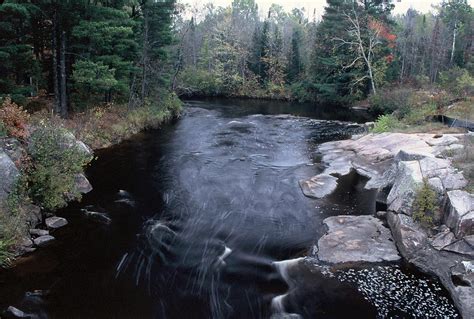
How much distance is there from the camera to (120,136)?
2158 centimetres

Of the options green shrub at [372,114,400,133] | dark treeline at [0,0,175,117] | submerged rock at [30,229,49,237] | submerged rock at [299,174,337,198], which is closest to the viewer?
submerged rock at [30,229,49,237]

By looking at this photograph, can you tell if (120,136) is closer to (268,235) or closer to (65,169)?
(65,169)

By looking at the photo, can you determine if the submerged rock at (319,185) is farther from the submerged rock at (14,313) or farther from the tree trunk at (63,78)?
the tree trunk at (63,78)

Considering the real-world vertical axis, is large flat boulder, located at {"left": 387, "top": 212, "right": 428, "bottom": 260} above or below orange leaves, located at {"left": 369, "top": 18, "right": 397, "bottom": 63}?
below

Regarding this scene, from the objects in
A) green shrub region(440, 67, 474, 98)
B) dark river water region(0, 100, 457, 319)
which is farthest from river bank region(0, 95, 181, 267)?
green shrub region(440, 67, 474, 98)

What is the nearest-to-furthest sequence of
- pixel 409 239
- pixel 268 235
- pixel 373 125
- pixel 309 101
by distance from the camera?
pixel 409 239 → pixel 268 235 → pixel 373 125 → pixel 309 101

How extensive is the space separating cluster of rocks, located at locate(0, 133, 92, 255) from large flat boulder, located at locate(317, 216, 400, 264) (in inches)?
296

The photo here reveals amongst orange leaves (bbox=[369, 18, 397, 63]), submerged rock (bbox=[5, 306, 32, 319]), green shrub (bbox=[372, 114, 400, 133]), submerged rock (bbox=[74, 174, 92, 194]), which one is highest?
orange leaves (bbox=[369, 18, 397, 63])

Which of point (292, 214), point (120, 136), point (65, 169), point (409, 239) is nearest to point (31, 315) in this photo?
point (65, 169)

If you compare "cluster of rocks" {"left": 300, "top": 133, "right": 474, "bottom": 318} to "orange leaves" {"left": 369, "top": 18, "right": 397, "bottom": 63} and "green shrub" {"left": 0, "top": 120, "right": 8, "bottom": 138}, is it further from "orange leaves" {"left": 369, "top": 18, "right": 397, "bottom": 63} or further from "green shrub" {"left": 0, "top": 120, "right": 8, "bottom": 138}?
"orange leaves" {"left": 369, "top": 18, "right": 397, "bottom": 63}

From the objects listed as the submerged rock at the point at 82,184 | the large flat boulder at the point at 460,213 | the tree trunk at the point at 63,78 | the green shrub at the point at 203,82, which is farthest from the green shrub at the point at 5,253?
the green shrub at the point at 203,82

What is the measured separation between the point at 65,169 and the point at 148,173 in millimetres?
4536

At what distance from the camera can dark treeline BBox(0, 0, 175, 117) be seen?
17.8 m

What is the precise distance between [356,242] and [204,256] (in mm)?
4140
